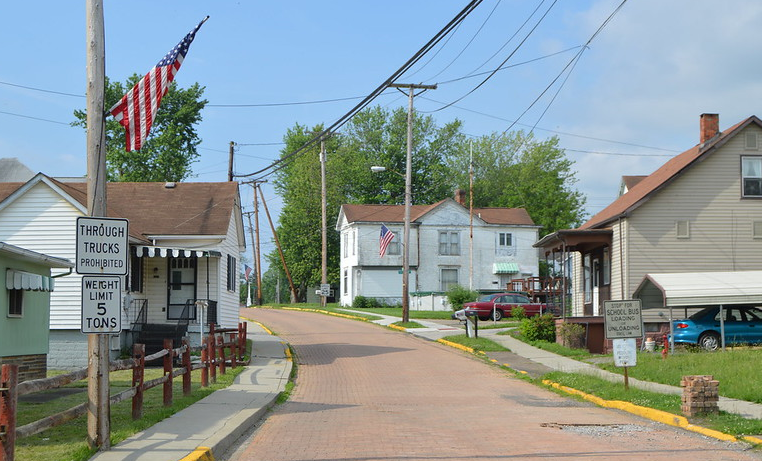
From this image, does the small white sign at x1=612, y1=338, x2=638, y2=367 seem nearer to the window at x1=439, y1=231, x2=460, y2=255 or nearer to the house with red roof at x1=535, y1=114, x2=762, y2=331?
the house with red roof at x1=535, y1=114, x2=762, y2=331

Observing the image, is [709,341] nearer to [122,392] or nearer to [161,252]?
[161,252]

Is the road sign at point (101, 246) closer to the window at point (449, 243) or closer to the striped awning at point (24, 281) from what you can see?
the striped awning at point (24, 281)

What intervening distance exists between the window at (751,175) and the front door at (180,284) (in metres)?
20.1

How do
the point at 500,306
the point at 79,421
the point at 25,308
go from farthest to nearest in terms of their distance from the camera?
the point at 500,306 → the point at 25,308 → the point at 79,421

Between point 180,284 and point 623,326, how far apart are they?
632 inches

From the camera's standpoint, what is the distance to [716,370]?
18578 mm

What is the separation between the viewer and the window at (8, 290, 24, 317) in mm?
18609

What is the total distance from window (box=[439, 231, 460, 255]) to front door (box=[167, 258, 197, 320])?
37.1 meters

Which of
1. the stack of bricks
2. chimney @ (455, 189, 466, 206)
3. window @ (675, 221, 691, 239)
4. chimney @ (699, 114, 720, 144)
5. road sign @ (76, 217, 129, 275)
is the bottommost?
the stack of bricks

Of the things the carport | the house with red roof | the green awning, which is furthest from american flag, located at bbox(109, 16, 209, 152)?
the green awning

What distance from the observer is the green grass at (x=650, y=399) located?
39.2ft

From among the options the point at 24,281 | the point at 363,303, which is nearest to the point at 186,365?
the point at 24,281

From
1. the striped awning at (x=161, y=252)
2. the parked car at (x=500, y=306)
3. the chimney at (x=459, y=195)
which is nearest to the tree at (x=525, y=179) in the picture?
the chimney at (x=459, y=195)

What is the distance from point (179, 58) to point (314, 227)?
66.7 m
